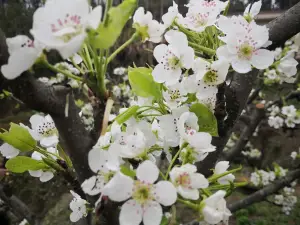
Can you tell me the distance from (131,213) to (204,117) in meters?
0.20

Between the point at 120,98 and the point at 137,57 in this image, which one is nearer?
the point at 120,98

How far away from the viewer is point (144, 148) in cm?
43

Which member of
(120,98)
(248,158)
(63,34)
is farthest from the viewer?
(248,158)

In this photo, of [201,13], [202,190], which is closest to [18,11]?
[201,13]

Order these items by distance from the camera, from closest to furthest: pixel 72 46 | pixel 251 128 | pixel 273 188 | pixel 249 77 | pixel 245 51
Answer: pixel 72 46
pixel 245 51
pixel 249 77
pixel 273 188
pixel 251 128

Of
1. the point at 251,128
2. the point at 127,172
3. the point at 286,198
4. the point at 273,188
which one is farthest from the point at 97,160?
the point at 286,198

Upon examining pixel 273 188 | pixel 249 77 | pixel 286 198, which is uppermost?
pixel 249 77

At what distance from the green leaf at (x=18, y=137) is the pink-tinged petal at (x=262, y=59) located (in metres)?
0.37

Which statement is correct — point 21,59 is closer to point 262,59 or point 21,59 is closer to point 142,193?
point 142,193

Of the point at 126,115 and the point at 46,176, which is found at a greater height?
the point at 126,115

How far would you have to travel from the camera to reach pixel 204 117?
0.51 meters

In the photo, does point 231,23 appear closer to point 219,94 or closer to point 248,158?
point 219,94

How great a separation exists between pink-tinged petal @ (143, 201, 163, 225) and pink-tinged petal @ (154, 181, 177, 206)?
13mm

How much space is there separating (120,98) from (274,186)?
4.76 ft
